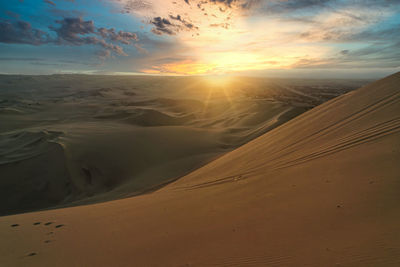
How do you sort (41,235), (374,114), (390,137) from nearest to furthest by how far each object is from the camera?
(41,235) < (390,137) < (374,114)

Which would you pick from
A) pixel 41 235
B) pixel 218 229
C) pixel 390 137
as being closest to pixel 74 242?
pixel 41 235

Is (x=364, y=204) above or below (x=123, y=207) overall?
above

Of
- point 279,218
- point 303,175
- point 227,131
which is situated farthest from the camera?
point 227,131

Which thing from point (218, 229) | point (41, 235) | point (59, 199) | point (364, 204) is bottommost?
point (59, 199)

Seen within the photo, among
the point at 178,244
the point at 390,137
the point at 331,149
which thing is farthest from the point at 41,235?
the point at 390,137

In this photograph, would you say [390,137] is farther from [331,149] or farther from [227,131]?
[227,131]

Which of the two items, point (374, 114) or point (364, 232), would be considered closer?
point (364, 232)
